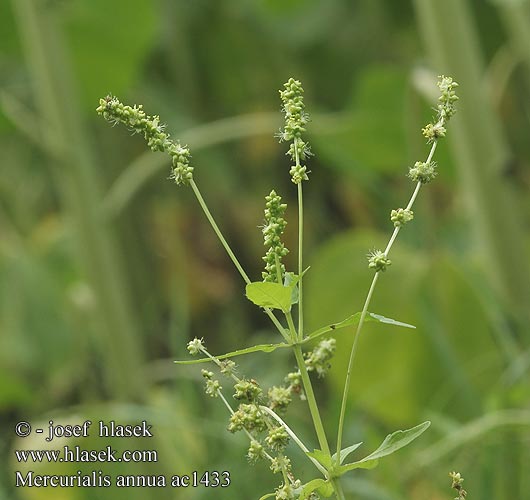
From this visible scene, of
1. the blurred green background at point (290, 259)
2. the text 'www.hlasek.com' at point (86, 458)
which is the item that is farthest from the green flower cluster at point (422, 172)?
the text 'www.hlasek.com' at point (86, 458)

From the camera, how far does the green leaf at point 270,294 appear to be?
0.36 meters

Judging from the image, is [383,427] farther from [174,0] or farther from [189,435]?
[174,0]

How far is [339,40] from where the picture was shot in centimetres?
190

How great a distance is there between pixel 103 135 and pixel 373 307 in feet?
3.15

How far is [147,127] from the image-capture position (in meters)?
0.36

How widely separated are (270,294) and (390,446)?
0.07m

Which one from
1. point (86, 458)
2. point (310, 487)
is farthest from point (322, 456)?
point (86, 458)

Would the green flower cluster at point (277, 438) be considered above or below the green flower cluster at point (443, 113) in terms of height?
below

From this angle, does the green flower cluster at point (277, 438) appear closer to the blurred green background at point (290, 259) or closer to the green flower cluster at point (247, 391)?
the green flower cluster at point (247, 391)

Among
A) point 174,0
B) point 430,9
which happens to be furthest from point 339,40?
point 430,9

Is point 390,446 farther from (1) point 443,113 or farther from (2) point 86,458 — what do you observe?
(2) point 86,458

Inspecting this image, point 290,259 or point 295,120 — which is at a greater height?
point 290,259

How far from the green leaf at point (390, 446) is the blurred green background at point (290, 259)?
294 millimetres

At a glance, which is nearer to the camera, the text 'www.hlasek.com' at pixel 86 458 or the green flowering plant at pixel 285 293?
the green flowering plant at pixel 285 293
